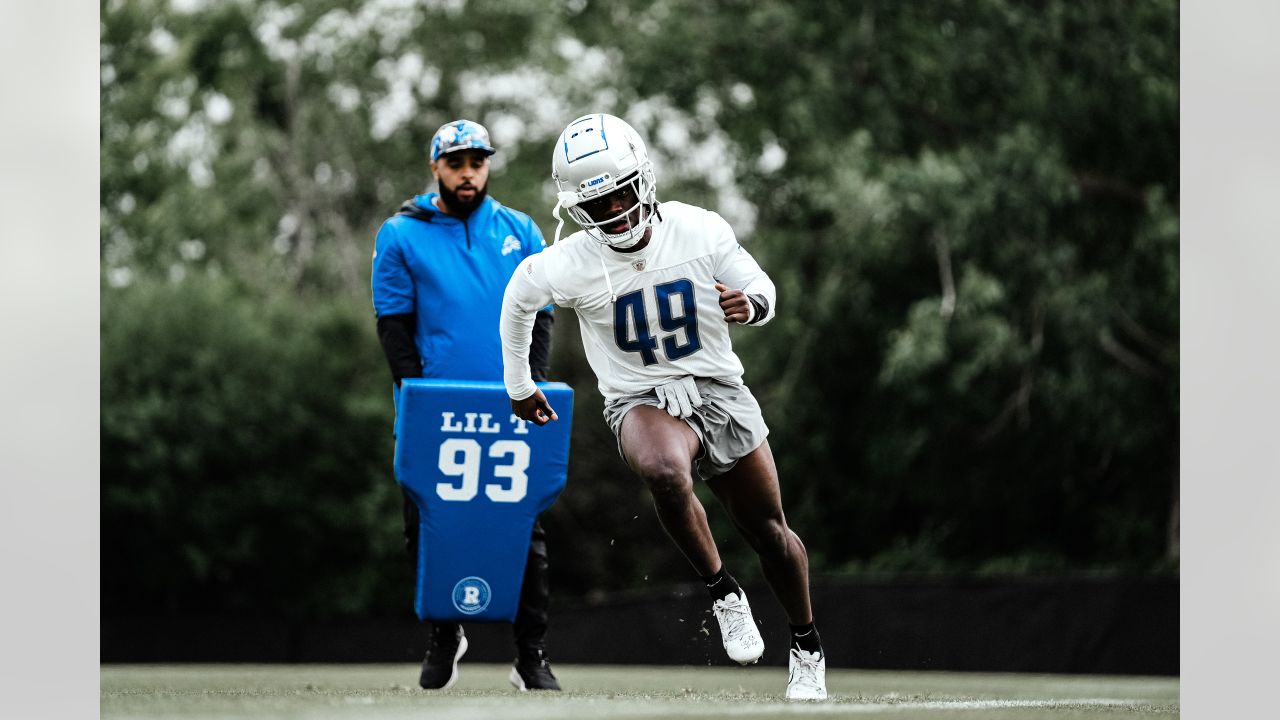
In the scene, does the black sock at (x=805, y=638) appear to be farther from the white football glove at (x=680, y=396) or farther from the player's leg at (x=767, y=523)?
the white football glove at (x=680, y=396)

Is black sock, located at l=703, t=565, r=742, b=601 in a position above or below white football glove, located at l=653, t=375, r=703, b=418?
below

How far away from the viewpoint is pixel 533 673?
5445 mm

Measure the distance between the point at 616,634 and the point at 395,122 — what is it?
14.3m

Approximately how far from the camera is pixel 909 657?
959cm

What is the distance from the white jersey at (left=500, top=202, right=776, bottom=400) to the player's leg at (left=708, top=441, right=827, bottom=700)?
0.32 m

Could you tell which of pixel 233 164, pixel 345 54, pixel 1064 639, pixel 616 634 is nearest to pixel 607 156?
pixel 1064 639

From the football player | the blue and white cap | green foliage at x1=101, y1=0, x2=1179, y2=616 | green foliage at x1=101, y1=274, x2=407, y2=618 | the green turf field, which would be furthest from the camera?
green foliage at x1=101, y1=274, x2=407, y2=618

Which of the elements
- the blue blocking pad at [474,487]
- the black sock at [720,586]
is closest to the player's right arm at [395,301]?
the blue blocking pad at [474,487]

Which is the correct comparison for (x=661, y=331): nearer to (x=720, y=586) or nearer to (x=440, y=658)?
(x=720, y=586)

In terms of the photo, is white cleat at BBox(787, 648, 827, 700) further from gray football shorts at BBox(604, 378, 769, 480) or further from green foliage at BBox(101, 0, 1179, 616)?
green foliage at BBox(101, 0, 1179, 616)

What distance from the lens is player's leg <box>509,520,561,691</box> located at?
5.46 metres

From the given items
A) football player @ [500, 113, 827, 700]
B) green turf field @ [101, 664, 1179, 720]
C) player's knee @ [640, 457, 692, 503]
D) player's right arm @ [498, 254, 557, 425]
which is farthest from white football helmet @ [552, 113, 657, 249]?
green turf field @ [101, 664, 1179, 720]

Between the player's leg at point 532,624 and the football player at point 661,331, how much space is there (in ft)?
2.83

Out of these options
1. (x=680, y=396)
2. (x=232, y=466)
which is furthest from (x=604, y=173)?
(x=232, y=466)
